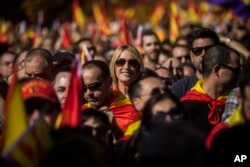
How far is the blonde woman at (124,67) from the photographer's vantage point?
393 inches

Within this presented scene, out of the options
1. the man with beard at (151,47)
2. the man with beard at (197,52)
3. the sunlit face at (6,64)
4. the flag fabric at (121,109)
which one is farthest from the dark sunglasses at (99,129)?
the man with beard at (151,47)

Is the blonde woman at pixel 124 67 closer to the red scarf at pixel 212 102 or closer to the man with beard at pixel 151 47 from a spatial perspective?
the red scarf at pixel 212 102

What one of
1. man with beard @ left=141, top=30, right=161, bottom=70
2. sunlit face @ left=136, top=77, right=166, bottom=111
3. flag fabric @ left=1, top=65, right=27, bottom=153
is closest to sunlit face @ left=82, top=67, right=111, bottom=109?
sunlit face @ left=136, top=77, right=166, bottom=111

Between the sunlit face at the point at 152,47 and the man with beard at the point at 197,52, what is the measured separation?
12.0 ft

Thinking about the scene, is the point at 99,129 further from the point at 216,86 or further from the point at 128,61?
the point at 128,61

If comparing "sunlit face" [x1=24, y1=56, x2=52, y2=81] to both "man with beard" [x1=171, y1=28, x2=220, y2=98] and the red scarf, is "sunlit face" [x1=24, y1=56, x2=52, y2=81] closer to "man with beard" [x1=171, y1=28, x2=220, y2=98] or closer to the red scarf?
"man with beard" [x1=171, y1=28, x2=220, y2=98]

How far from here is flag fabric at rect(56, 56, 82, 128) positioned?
689 centimetres

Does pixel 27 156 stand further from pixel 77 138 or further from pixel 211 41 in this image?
pixel 211 41

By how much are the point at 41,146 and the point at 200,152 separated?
111cm

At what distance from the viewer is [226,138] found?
6.58 meters

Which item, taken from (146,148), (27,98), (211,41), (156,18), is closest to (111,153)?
(27,98)

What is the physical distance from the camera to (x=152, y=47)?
1417 centimetres

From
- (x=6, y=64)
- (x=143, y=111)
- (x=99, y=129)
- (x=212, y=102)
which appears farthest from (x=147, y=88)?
(x=6, y=64)

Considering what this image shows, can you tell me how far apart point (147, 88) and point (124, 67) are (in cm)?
235
